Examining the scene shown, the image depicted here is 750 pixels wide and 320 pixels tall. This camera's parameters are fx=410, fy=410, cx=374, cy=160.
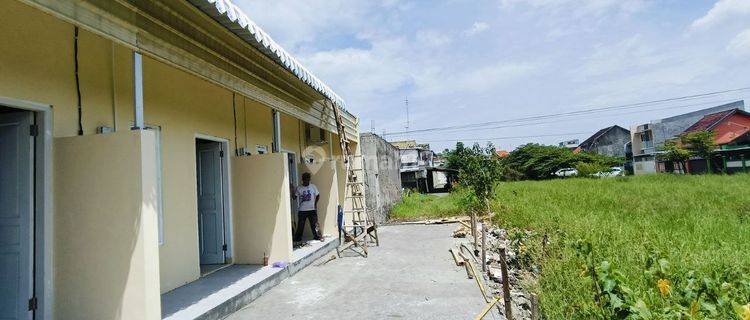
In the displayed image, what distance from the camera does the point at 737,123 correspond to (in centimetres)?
3528

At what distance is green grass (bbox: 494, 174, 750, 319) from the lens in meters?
3.93

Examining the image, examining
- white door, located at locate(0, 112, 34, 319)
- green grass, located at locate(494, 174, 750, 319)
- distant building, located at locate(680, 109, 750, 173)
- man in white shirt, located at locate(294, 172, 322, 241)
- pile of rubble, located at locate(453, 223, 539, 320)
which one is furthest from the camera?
distant building, located at locate(680, 109, 750, 173)

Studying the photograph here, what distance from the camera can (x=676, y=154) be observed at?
31844 mm

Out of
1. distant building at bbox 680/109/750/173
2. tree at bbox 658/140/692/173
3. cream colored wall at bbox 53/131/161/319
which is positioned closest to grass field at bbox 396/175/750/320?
cream colored wall at bbox 53/131/161/319

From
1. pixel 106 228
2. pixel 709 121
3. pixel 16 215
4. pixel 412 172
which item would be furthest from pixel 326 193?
pixel 709 121

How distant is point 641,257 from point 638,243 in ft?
3.68

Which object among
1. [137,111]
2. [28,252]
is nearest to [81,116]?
[137,111]

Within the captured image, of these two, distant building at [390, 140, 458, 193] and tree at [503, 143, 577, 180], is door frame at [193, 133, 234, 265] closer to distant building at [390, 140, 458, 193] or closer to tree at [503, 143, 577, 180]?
distant building at [390, 140, 458, 193]

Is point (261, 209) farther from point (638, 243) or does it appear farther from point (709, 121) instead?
point (709, 121)

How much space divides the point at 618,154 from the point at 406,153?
3126 centimetres

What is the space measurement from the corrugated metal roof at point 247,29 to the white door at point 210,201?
1908 millimetres

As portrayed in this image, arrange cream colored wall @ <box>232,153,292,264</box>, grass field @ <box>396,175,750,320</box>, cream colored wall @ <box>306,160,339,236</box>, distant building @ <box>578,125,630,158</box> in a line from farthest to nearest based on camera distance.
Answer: distant building @ <box>578,125,630,158</box>, cream colored wall @ <box>306,160,339,236</box>, cream colored wall @ <box>232,153,292,264</box>, grass field @ <box>396,175,750,320</box>

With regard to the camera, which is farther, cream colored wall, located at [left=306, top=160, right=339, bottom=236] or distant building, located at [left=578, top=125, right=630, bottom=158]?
distant building, located at [left=578, top=125, right=630, bottom=158]

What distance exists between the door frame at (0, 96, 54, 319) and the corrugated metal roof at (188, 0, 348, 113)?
1630 mm
